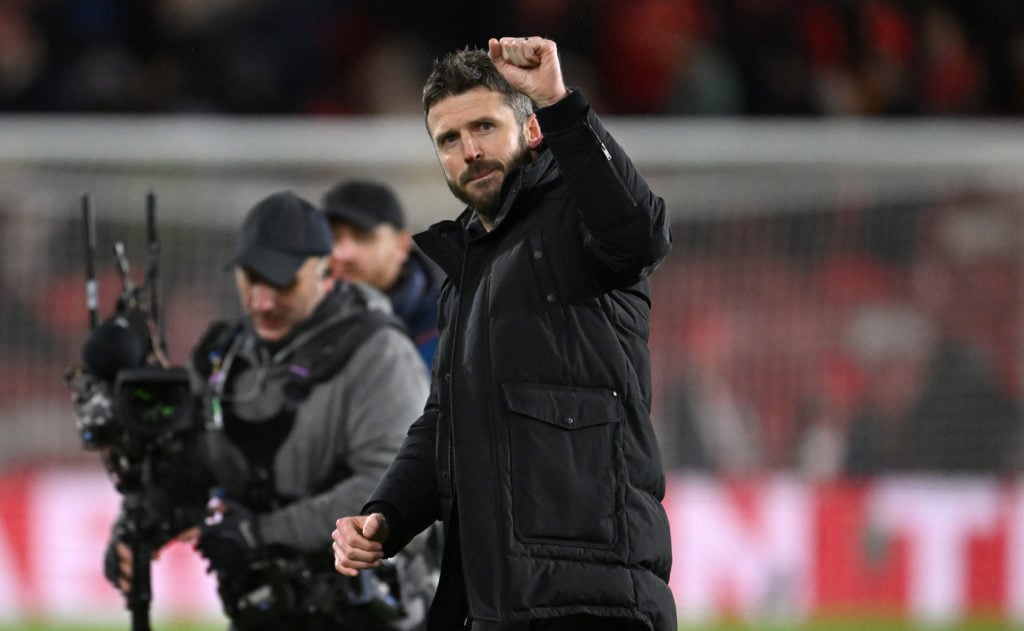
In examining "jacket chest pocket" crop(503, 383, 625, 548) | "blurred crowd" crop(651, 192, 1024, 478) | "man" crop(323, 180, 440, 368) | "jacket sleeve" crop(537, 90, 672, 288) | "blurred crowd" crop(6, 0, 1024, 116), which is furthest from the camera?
"blurred crowd" crop(6, 0, 1024, 116)

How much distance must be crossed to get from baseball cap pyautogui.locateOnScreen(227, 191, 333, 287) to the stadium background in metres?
4.27

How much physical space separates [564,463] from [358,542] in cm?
58

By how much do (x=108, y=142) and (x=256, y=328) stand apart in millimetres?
→ 5044

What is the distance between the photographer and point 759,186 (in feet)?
36.7

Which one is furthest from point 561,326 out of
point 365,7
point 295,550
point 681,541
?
point 365,7

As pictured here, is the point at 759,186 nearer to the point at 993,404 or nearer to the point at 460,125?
the point at 993,404

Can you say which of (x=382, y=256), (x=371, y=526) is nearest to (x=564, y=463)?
(x=371, y=526)

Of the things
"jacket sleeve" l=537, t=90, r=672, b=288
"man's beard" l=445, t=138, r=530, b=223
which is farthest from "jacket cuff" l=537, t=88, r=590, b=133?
"man's beard" l=445, t=138, r=530, b=223

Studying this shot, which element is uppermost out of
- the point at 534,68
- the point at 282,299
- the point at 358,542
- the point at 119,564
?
the point at 534,68

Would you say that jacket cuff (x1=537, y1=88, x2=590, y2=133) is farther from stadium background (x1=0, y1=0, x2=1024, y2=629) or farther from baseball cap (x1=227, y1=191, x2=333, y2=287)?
stadium background (x1=0, y1=0, x2=1024, y2=629)

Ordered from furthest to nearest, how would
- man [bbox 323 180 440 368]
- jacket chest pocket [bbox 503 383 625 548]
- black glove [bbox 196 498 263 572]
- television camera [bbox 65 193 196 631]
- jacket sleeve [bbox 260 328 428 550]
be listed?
man [bbox 323 180 440 368] → jacket sleeve [bbox 260 328 428 550] → black glove [bbox 196 498 263 572] → television camera [bbox 65 193 196 631] → jacket chest pocket [bbox 503 383 625 548]

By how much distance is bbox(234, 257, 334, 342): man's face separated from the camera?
5.64 m

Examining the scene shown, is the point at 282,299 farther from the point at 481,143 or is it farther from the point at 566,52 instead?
the point at 566,52

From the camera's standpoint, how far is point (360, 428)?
5473mm
